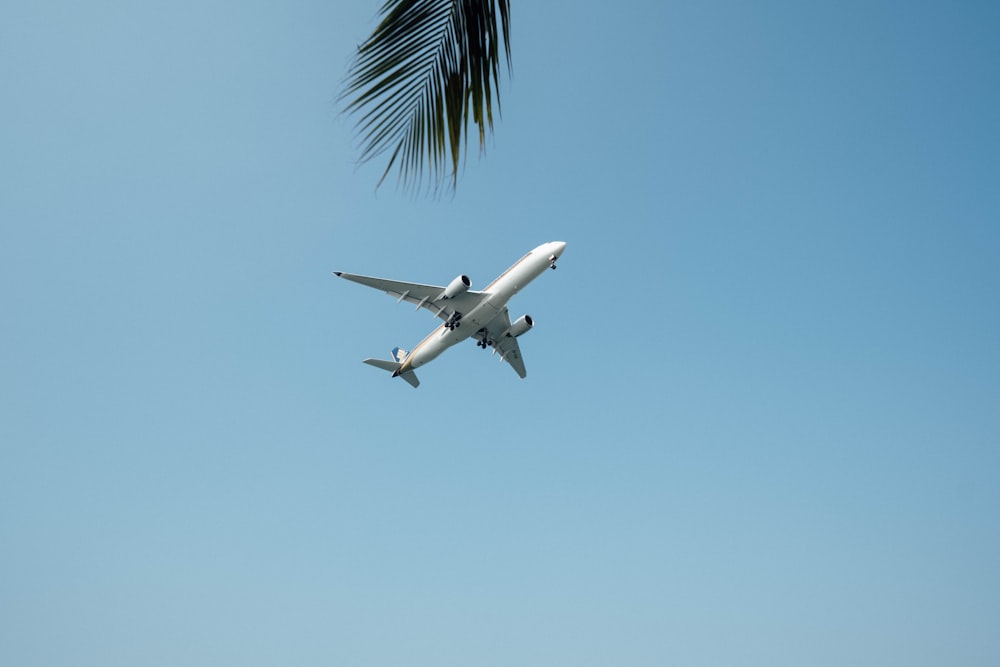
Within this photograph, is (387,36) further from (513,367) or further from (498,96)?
(513,367)

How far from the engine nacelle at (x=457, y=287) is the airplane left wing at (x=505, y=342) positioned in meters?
6.79

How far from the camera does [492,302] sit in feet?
149

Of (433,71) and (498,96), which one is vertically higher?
(433,71)

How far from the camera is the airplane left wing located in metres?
52.5

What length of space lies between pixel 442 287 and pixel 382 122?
135 ft

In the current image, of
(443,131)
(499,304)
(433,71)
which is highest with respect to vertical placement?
(499,304)

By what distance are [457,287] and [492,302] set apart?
2.67 meters

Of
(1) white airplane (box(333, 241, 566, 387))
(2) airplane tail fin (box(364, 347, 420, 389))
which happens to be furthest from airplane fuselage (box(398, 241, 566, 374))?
(2) airplane tail fin (box(364, 347, 420, 389))

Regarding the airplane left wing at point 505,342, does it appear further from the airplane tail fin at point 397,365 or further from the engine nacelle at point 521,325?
the airplane tail fin at point 397,365

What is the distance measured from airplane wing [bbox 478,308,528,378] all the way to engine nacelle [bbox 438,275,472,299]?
267 inches

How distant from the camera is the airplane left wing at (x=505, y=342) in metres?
52.5

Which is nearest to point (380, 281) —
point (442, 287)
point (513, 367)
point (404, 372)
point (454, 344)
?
point (442, 287)

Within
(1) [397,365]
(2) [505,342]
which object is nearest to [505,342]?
(2) [505,342]

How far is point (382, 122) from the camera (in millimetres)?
4484
